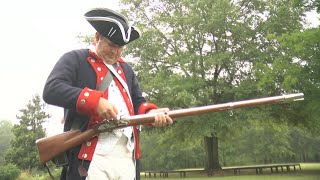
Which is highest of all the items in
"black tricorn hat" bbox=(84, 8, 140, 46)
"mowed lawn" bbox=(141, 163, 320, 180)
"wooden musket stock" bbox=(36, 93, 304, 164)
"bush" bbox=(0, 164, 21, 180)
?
"black tricorn hat" bbox=(84, 8, 140, 46)

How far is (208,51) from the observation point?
25609 mm

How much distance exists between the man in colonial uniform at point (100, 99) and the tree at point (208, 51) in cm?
1831

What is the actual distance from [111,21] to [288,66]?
16486 mm

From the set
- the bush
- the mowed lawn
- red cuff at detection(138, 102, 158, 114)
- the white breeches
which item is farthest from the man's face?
the bush

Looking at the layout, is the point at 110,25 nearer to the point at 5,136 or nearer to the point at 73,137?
the point at 73,137

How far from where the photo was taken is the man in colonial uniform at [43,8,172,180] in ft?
8.77

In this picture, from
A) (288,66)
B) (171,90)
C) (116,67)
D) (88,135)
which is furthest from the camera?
(171,90)

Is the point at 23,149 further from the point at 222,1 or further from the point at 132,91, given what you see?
the point at 132,91

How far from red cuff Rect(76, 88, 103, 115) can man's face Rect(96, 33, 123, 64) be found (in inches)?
19.9

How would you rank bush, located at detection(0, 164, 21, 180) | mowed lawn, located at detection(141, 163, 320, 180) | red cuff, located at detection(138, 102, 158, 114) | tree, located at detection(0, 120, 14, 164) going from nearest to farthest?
red cuff, located at detection(138, 102, 158, 114), mowed lawn, located at detection(141, 163, 320, 180), bush, located at detection(0, 164, 21, 180), tree, located at detection(0, 120, 14, 164)

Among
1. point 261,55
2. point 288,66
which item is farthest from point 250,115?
point 288,66

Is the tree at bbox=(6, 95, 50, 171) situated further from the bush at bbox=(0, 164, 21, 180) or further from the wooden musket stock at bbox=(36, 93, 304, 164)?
the wooden musket stock at bbox=(36, 93, 304, 164)

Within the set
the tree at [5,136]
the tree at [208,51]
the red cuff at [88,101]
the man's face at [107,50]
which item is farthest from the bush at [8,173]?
the tree at [5,136]

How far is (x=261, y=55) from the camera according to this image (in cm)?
2283
